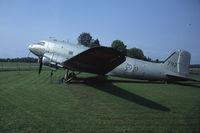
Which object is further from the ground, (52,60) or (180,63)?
(180,63)

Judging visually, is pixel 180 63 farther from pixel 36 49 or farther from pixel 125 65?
pixel 36 49

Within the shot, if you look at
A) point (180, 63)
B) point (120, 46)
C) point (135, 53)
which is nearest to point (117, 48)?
point (120, 46)

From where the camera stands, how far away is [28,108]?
4.32m

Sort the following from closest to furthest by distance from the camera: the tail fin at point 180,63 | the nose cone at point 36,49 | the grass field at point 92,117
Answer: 1. the grass field at point 92,117
2. the nose cone at point 36,49
3. the tail fin at point 180,63

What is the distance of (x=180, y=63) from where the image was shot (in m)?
10.9

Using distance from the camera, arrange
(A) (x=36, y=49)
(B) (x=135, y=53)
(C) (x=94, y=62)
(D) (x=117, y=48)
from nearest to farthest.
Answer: (C) (x=94, y=62), (A) (x=36, y=49), (D) (x=117, y=48), (B) (x=135, y=53)

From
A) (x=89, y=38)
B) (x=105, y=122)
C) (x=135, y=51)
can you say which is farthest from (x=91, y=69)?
(x=89, y=38)

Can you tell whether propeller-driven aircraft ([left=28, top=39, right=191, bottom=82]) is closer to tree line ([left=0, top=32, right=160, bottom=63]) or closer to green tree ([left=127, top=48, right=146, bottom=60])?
tree line ([left=0, top=32, right=160, bottom=63])

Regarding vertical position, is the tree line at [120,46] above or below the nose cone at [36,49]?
above

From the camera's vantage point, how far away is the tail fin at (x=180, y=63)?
35.9 feet

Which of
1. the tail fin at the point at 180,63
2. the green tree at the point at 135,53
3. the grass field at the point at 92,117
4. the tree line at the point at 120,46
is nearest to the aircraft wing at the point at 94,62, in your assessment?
the grass field at the point at 92,117

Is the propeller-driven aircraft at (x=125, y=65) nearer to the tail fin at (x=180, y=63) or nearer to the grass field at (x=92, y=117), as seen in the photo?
the tail fin at (x=180, y=63)

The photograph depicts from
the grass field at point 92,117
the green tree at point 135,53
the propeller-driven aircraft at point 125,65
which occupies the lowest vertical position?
the grass field at point 92,117

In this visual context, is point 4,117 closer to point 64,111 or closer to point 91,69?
point 64,111
